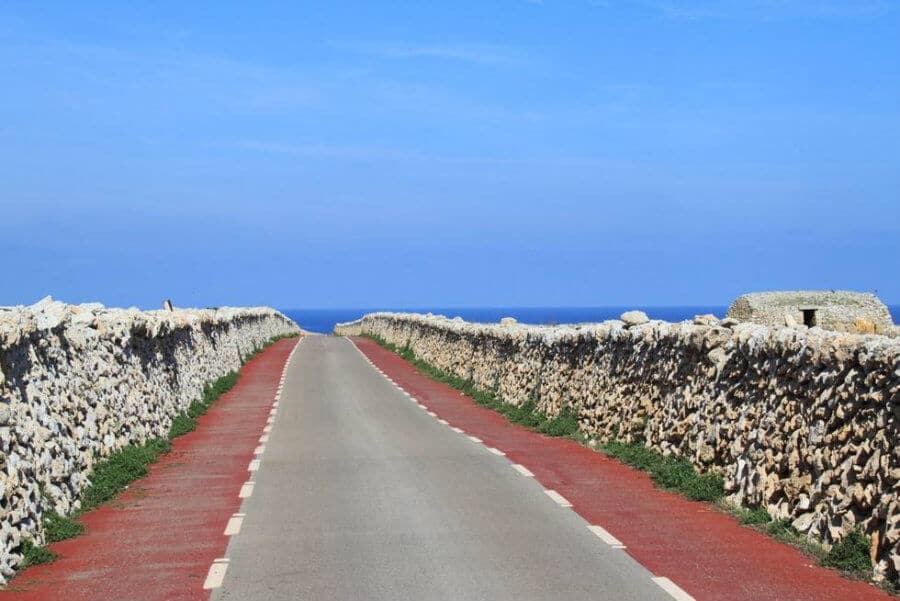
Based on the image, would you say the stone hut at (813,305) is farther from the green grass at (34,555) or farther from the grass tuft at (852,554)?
the green grass at (34,555)

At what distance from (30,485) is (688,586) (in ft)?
23.5

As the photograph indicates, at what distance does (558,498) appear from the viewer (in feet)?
46.4

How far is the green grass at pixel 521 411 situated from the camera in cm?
2253

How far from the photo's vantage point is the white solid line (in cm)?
895

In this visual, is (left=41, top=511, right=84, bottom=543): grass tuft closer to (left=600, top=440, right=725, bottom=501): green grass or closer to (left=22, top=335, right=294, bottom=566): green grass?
(left=22, top=335, right=294, bottom=566): green grass

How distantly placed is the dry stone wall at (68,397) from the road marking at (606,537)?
20.2 feet

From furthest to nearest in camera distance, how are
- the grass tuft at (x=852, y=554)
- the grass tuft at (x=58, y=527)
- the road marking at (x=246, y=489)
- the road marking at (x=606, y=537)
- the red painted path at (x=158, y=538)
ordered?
the road marking at (x=246, y=489)
the grass tuft at (x=58, y=527)
the road marking at (x=606, y=537)
the grass tuft at (x=852, y=554)
the red painted path at (x=158, y=538)

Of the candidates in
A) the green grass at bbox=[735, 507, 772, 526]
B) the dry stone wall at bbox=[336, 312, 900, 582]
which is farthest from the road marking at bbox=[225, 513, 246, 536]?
the dry stone wall at bbox=[336, 312, 900, 582]

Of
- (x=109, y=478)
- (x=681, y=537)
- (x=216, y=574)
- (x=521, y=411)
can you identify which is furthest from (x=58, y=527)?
(x=521, y=411)

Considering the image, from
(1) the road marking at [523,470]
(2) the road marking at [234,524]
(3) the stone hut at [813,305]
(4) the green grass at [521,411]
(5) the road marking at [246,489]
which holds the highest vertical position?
(3) the stone hut at [813,305]

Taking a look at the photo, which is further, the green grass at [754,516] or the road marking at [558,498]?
the road marking at [558,498]

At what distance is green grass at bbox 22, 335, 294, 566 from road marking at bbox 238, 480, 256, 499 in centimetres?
177

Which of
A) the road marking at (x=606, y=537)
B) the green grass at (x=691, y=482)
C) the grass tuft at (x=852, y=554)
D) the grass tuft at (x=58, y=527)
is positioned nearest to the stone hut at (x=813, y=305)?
the green grass at (x=691, y=482)

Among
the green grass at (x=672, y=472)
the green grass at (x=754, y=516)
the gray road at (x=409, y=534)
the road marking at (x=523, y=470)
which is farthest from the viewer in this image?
the road marking at (x=523, y=470)
